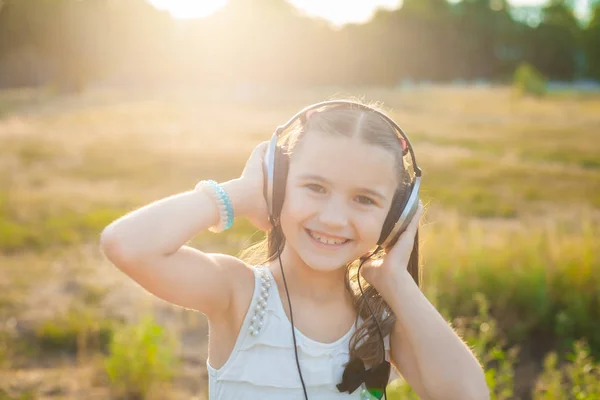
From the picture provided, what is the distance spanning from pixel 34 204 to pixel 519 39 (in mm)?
68141

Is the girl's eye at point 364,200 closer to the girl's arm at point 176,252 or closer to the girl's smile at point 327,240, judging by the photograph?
the girl's smile at point 327,240

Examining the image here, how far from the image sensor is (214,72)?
2217 inches

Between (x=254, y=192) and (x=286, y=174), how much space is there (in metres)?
0.12

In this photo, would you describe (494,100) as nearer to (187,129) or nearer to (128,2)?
(187,129)

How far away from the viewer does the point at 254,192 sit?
6.09 feet

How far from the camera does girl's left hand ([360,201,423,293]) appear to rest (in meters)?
1.86

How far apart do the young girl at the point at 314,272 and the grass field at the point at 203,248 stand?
1.25 feet

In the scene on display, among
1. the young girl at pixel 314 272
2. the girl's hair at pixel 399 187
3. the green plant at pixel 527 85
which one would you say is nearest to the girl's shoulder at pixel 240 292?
the young girl at pixel 314 272

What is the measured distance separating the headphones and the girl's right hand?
0.10 ft

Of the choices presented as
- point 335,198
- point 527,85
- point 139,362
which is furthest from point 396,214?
point 527,85

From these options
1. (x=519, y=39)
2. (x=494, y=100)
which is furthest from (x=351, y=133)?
(x=519, y=39)

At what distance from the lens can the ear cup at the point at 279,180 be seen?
5.93ft

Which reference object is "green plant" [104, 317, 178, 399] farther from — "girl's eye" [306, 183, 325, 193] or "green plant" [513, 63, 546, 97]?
"green plant" [513, 63, 546, 97]

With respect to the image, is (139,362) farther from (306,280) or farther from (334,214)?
(334,214)
